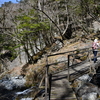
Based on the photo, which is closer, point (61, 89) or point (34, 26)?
point (61, 89)

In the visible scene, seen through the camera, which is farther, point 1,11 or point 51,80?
point 1,11

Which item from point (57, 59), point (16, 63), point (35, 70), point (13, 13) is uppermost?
point (13, 13)

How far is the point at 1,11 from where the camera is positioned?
58.0ft

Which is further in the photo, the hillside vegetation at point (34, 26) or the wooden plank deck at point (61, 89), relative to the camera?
the hillside vegetation at point (34, 26)

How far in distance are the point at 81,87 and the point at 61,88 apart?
2.81 ft

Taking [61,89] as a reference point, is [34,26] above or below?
above

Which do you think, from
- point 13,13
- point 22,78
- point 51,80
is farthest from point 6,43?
point 51,80

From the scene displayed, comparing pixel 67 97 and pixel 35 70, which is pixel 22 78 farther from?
pixel 67 97

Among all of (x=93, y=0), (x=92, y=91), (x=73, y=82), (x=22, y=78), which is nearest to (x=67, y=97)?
(x=92, y=91)

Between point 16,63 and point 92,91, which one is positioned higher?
point 92,91

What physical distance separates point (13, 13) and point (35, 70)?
9354 millimetres

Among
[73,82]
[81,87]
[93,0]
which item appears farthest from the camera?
[93,0]

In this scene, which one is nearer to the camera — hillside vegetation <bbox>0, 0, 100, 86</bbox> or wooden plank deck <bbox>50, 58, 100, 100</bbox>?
→ wooden plank deck <bbox>50, 58, 100, 100</bbox>

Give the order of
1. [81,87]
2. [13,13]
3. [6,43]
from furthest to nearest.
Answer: [6,43]
[13,13]
[81,87]
